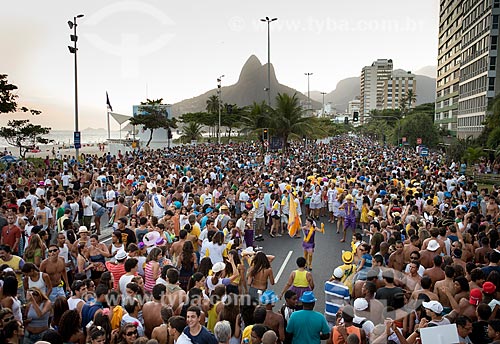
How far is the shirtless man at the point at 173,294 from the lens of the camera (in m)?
5.29

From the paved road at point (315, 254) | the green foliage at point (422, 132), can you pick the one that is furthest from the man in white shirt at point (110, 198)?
the green foliage at point (422, 132)

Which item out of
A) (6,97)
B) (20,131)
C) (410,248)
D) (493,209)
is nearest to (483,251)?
(410,248)

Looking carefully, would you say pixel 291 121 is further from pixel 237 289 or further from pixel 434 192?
pixel 237 289

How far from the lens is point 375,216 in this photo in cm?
1134

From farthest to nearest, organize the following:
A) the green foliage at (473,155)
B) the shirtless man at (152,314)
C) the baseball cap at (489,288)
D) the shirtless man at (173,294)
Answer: the green foliage at (473,155) → the baseball cap at (489,288) → the shirtless man at (173,294) → the shirtless man at (152,314)

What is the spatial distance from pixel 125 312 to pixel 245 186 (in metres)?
9.67

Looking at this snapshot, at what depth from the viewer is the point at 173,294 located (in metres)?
5.39

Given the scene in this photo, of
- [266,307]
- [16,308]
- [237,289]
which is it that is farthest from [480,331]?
[16,308]

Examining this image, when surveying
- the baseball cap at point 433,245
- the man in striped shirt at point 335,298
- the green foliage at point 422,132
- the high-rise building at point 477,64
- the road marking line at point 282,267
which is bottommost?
the road marking line at point 282,267

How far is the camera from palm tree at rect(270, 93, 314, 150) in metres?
34.6

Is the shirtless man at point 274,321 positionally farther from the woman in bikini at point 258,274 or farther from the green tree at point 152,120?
the green tree at point 152,120

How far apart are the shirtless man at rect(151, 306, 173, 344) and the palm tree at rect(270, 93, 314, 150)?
3018cm

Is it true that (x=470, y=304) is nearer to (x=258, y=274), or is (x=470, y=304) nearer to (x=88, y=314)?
(x=258, y=274)

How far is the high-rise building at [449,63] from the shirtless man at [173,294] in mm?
71035
